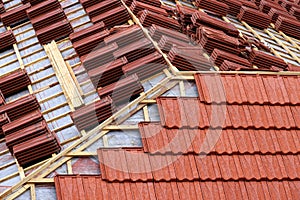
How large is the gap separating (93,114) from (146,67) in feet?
6.84

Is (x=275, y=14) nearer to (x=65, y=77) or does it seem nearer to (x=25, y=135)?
(x=65, y=77)

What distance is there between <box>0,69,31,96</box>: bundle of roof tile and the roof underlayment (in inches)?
5.9

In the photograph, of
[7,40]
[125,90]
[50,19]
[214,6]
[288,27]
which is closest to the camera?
[125,90]

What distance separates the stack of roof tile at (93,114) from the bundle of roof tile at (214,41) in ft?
14.0

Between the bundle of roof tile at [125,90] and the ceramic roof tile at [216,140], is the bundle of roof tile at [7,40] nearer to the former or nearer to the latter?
the bundle of roof tile at [125,90]

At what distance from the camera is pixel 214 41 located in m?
26.1

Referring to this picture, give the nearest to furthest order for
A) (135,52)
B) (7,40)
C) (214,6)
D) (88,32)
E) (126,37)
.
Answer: (135,52) → (126,37) → (88,32) → (7,40) → (214,6)

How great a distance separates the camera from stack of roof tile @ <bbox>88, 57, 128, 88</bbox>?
2402 cm

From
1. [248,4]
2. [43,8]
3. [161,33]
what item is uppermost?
[43,8]

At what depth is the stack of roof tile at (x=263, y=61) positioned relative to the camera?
26.6m

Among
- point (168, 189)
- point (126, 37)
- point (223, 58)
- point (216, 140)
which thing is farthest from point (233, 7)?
point (168, 189)

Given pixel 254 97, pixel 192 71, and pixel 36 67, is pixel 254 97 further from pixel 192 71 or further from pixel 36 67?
pixel 36 67

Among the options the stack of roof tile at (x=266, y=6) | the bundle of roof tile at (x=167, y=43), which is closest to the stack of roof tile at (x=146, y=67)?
the bundle of roof tile at (x=167, y=43)

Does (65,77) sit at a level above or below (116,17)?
below
